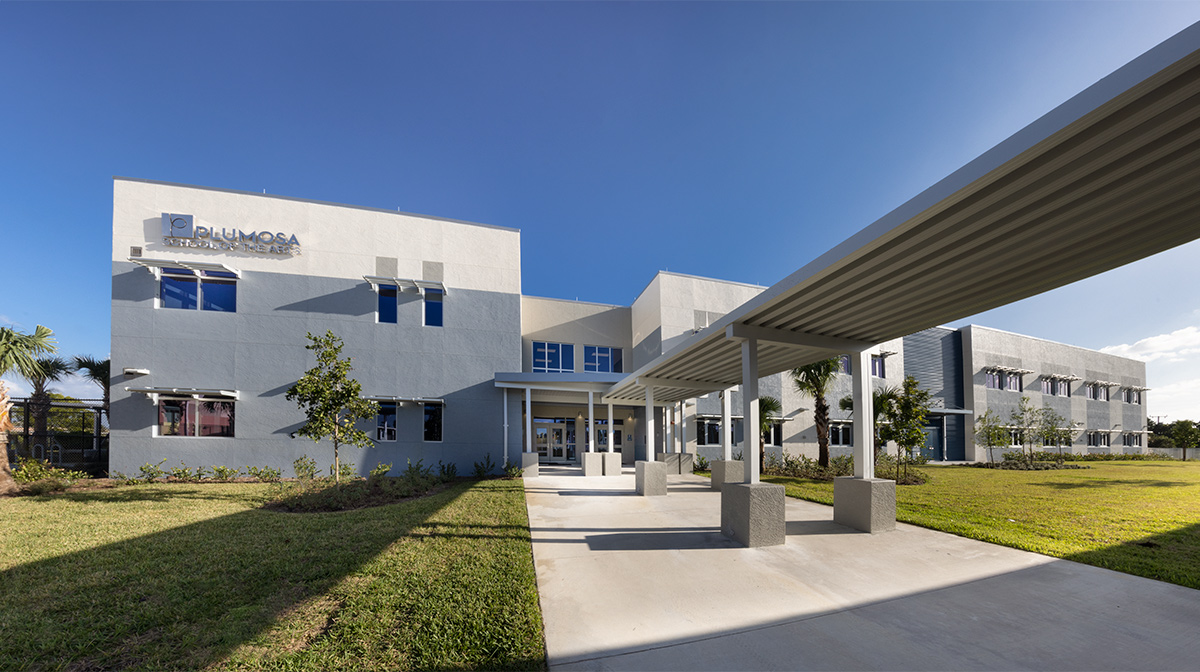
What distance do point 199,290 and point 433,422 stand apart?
30.8ft

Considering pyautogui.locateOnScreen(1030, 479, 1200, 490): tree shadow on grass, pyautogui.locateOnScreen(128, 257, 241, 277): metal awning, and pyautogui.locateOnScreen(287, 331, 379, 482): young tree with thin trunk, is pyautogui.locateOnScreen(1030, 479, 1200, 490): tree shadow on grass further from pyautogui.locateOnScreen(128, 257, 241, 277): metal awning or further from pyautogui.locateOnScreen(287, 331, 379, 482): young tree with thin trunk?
pyautogui.locateOnScreen(128, 257, 241, 277): metal awning

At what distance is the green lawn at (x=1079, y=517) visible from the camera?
6.18 m

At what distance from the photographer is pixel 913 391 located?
52.9 feet

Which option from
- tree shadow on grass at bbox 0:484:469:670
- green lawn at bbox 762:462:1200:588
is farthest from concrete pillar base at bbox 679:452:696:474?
tree shadow on grass at bbox 0:484:469:670

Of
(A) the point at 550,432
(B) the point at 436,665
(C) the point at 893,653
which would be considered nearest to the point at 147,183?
(A) the point at 550,432

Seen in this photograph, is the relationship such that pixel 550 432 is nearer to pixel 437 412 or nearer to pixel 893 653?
pixel 437 412

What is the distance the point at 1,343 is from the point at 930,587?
23.4m

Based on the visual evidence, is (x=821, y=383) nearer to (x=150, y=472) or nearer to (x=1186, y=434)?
(x=150, y=472)

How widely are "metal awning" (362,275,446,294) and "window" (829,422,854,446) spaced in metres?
21.4

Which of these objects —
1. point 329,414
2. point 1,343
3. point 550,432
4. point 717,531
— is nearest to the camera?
point 717,531

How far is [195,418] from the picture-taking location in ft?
50.6

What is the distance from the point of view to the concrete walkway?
3.50 m

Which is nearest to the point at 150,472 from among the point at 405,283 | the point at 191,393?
the point at 191,393

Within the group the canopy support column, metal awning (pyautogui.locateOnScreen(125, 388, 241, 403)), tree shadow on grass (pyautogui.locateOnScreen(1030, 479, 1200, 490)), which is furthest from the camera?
tree shadow on grass (pyautogui.locateOnScreen(1030, 479, 1200, 490))
